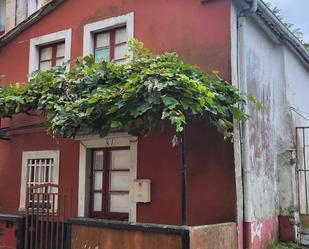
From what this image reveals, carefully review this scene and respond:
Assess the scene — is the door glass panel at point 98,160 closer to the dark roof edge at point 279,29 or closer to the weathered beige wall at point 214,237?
the weathered beige wall at point 214,237

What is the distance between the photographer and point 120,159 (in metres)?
9.27

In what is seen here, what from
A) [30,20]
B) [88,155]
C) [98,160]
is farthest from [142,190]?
[30,20]

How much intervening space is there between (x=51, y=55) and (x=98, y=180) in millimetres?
3517

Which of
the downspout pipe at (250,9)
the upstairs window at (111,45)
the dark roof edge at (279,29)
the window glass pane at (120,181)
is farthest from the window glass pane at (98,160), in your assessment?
the dark roof edge at (279,29)

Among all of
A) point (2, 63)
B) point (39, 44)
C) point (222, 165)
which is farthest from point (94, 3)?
point (222, 165)

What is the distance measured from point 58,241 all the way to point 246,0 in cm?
590

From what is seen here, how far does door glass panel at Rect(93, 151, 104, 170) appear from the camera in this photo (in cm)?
952

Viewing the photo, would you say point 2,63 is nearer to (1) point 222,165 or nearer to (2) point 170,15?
(2) point 170,15

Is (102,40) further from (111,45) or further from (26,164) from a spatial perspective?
(26,164)

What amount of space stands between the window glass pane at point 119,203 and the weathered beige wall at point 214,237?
244 centimetres

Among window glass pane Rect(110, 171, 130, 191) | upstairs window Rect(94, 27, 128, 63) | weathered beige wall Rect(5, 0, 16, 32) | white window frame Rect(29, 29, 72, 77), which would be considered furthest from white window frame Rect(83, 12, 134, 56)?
weathered beige wall Rect(5, 0, 16, 32)

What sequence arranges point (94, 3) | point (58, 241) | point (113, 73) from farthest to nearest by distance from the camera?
point (94, 3) < point (58, 241) < point (113, 73)

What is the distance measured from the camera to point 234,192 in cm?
770

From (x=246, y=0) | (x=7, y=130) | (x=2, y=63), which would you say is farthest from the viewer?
(x=2, y=63)
